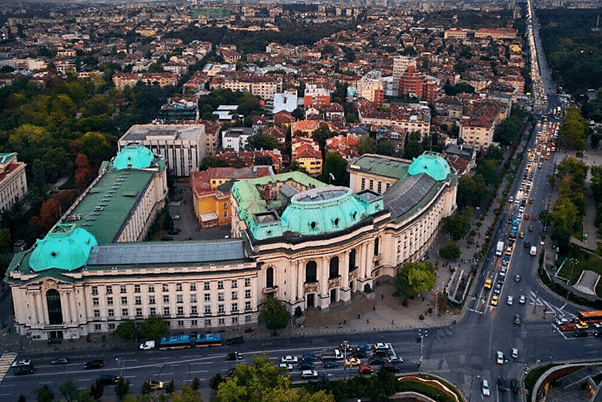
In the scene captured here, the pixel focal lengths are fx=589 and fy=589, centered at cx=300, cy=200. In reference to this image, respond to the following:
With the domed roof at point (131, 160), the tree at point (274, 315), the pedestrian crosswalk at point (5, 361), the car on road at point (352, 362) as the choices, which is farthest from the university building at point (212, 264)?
the domed roof at point (131, 160)

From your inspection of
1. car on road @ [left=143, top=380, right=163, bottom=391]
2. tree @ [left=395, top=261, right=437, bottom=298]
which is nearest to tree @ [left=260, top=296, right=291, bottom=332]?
car on road @ [left=143, top=380, right=163, bottom=391]

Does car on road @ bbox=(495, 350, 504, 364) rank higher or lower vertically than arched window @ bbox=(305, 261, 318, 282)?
lower

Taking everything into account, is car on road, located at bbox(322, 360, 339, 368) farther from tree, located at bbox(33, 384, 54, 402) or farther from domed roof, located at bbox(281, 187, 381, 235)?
tree, located at bbox(33, 384, 54, 402)

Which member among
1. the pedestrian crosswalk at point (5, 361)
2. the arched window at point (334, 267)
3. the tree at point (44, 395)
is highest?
the arched window at point (334, 267)

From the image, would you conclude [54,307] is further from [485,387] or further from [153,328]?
[485,387]

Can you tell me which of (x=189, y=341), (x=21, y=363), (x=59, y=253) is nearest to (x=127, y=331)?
(x=189, y=341)

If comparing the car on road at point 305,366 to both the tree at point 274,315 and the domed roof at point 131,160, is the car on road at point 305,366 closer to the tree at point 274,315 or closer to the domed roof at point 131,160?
the tree at point 274,315
